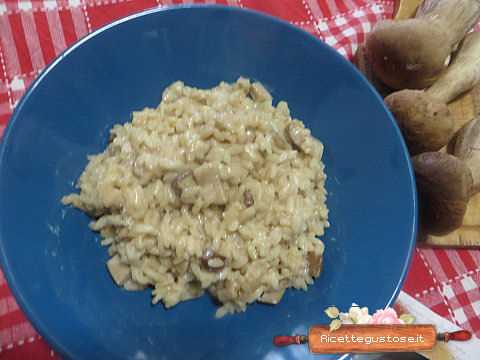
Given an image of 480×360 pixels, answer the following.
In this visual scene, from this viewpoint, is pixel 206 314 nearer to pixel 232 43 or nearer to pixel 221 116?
pixel 221 116

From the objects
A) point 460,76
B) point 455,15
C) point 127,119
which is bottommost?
point 460,76

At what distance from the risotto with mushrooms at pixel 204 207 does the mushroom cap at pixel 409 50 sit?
64 centimetres

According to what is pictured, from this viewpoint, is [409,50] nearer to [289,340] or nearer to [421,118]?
[421,118]

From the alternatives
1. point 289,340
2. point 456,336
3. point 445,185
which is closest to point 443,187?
point 445,185

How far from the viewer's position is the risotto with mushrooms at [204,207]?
1.58m

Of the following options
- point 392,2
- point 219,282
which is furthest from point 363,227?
point 392,2

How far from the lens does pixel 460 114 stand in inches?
89.9

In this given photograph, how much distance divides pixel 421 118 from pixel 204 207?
975 millimetres

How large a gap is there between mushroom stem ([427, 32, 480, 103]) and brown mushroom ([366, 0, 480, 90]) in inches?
1.9

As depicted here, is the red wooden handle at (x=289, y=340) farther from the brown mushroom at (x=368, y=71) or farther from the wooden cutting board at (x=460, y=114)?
the brown mushroom at (x=368, y=71)

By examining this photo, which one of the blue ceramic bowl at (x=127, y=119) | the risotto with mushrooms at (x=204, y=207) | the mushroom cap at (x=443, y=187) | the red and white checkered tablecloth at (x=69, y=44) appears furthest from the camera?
the red and white checkered tablecloth at (x=69, y=44)

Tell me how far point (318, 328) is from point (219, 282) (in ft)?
1.19

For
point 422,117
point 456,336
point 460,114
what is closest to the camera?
point 456,336

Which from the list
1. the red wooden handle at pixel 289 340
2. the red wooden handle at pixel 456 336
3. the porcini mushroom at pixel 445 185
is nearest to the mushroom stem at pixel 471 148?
the porcini mushroom at pixel 445 185
